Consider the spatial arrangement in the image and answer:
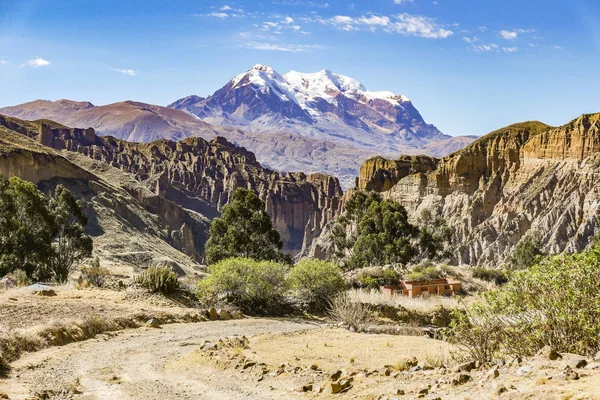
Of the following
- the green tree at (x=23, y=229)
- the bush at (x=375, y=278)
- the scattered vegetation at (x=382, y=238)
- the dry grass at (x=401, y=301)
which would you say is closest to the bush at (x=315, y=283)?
the dry grass at (x=401, y=301)

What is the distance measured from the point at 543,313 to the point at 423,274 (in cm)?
2665

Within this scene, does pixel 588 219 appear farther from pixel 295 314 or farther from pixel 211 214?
pixel 211 214

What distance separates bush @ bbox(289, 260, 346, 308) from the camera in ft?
88.6

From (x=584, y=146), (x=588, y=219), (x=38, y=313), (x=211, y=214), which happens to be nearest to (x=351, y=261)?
(x=38, y=313)

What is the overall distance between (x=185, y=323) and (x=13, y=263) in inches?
518

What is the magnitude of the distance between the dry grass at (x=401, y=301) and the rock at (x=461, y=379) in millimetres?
17598

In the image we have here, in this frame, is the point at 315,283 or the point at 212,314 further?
the point at 315,283

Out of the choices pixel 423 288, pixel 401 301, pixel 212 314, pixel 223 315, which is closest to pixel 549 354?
pixel 212 314

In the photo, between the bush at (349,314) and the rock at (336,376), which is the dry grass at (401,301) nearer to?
the bush at (349,314)

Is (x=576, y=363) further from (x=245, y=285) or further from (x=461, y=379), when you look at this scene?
(x=245, y=285)

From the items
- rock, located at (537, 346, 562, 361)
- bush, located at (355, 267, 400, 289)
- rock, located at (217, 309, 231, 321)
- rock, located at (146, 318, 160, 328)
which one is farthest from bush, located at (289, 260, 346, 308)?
rock, located at (537, 346, 562, 361)

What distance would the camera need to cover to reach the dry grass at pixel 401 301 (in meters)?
27.5

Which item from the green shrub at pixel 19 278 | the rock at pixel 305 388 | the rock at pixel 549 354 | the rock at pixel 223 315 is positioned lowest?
the rock at pixel 223 315

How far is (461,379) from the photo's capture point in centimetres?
902
